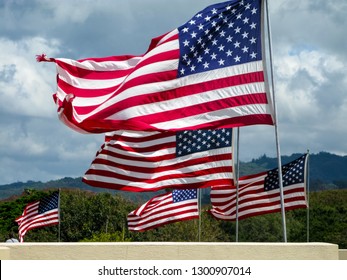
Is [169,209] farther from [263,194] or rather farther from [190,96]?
[190,96]

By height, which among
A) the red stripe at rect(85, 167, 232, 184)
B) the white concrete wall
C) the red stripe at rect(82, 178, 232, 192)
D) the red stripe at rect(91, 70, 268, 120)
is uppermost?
the red stripe at rect(91, 70, 268, 120)

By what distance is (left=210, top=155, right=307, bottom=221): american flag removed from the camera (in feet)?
94.8

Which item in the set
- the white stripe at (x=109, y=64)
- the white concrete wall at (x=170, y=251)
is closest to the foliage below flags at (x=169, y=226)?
the white stripe at (x=109, y=64)

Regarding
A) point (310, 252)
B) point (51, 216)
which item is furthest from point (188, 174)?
point (51, 216)

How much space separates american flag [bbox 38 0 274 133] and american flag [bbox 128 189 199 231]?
13478mm

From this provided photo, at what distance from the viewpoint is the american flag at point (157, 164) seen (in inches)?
834

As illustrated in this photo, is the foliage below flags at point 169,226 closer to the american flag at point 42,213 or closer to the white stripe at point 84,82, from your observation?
the american flag at point 42,213

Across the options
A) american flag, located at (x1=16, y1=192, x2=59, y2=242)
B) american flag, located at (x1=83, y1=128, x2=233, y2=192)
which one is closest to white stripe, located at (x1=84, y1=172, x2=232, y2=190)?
american flag, located at (x1=83, y1=128, x2=233, y2=192)

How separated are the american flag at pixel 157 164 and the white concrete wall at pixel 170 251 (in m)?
7.87

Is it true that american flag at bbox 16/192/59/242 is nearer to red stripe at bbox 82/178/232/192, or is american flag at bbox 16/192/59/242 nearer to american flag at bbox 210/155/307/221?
american flag at bbox 210/155/307/221

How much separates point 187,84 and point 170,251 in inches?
170

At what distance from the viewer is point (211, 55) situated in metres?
16.4

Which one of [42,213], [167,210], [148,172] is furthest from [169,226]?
[148,172]

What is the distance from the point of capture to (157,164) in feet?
70.8
